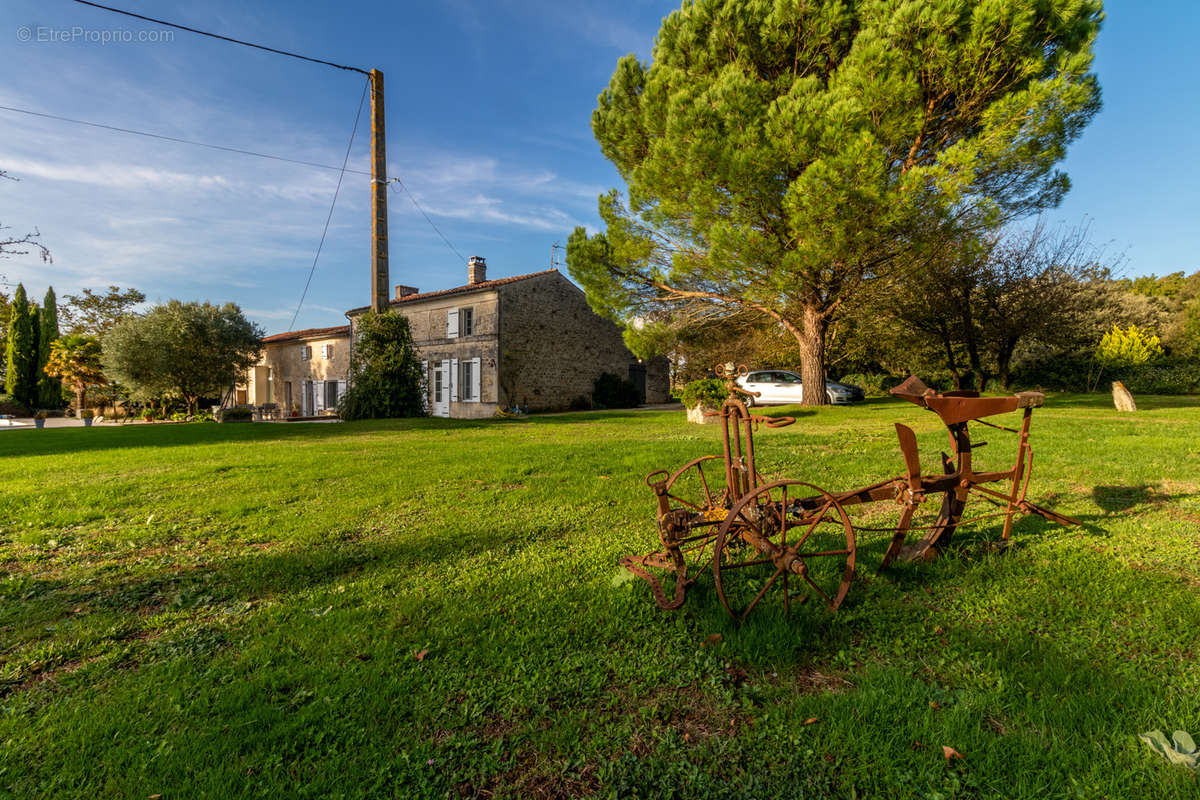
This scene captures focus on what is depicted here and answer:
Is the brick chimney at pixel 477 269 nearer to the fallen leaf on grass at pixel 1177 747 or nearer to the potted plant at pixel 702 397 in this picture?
the potted plant at pixel 702 397

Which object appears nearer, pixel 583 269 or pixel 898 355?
pixel 583 269

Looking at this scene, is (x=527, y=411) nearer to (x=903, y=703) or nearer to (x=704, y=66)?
(x=704, y=66)

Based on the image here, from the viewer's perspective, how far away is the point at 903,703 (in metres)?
1.93

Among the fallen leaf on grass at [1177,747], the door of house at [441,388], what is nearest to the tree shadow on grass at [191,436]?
the door of house at [441,388]

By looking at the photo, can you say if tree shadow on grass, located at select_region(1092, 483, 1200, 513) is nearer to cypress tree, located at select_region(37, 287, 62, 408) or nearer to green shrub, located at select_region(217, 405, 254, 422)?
green shrub, located at select_region(217, 405, 254, 422)

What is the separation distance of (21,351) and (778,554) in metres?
42.3

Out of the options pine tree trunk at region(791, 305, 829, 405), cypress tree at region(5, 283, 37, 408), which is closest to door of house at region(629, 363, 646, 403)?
pine tree trunk at region(791, 305, 829, 405)

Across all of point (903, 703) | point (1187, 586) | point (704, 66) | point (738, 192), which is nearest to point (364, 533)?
point (903, 703)

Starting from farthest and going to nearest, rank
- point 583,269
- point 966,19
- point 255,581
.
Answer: point 583,269, point 966,19, point 255,581

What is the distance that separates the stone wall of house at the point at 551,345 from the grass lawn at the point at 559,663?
17.8 m

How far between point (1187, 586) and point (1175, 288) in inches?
1925

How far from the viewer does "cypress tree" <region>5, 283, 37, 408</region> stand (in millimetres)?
29094

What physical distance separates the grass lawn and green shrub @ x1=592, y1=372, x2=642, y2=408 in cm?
2020

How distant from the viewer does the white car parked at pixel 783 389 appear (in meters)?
19.1
